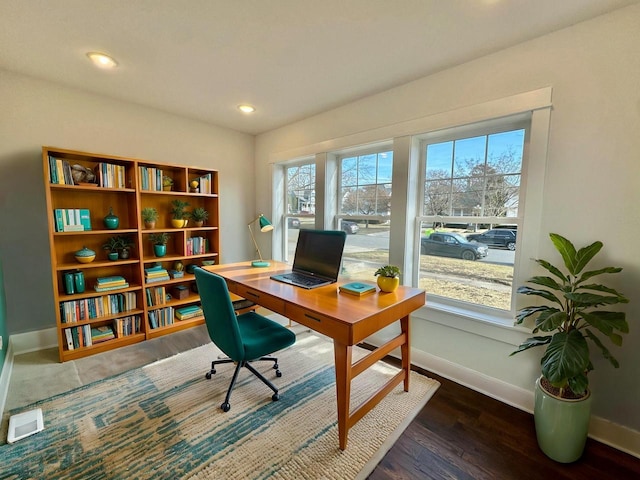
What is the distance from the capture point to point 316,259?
226 centimetres

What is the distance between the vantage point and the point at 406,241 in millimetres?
2387

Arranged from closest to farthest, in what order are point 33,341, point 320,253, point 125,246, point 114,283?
point 320,253, point 33,341, point 114,283, point 125,246

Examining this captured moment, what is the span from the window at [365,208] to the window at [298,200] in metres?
0.46

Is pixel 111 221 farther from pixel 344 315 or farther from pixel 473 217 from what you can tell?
pixel 473 217

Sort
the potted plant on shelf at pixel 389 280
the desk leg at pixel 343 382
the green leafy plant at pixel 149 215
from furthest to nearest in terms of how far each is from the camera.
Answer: the green leafy plant at pixel 149 215 < the potted plant on shelf at pixel 389 280 < the desk leg at pixel 343 382

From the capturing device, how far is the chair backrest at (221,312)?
5.30ft

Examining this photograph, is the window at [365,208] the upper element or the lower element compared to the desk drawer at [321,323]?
upper

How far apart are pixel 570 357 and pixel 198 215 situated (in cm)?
326

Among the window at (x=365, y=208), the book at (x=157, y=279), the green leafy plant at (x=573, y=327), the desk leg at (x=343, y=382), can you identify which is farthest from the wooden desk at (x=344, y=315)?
the book at (x=157, y=279)

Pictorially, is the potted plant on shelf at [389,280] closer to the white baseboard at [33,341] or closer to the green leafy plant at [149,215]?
the green leafy plant at [149,215]

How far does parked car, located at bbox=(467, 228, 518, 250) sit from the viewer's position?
1970 mm

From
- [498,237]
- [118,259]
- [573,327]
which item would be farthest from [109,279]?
[573,327]

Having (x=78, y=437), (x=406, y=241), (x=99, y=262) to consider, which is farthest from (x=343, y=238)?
(x=99, y=262)

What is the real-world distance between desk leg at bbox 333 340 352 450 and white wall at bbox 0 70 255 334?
9.22 ft
